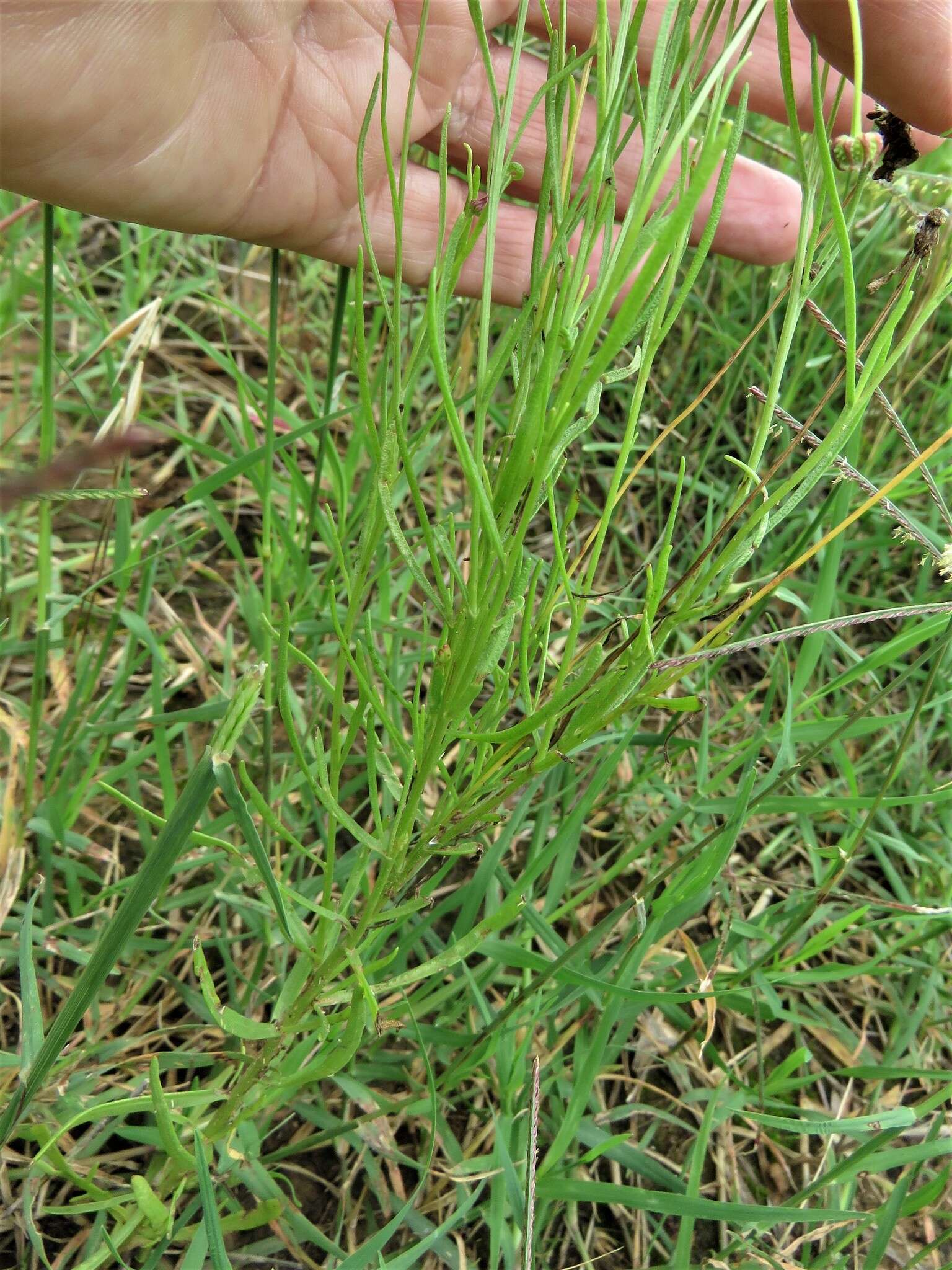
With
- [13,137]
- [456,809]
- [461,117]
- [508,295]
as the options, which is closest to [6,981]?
[456,809]

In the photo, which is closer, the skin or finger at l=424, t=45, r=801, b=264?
the skin

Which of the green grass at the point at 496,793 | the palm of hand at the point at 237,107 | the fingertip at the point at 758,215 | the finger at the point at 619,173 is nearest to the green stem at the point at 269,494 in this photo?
the green grass at the point at 496,793

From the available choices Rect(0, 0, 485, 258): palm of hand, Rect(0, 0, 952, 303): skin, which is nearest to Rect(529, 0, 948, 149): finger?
Rect(0, 0, 952, 303): skin

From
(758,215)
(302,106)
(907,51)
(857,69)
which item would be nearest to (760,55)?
(758,215)

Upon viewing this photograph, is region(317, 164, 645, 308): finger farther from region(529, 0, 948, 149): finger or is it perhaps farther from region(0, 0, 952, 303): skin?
region(529, 0, 948, 149): finger

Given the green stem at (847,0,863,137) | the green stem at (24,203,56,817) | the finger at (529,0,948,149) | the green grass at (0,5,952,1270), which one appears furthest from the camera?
the finger at (529,0,948,149)

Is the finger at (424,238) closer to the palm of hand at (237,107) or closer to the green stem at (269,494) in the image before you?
the palm of hand at (237,107)

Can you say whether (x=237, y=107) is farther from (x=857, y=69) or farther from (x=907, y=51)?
(x=857, y=69)

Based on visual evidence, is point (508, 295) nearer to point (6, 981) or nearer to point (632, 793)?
point (632, 793)
